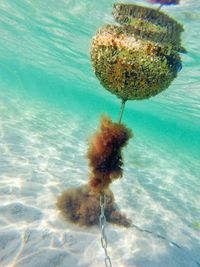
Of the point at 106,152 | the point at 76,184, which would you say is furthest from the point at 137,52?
the point at 76,184

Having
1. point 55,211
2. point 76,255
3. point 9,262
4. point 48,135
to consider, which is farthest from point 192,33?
point 9,262

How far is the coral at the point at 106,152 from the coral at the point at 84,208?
10.7 feet

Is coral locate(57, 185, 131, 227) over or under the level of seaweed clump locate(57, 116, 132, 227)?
under

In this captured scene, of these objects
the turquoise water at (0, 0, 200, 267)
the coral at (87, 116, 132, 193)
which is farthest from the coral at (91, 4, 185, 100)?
the turquoise water at (0, 0, 200, 267)

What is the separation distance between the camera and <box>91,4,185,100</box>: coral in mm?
3262

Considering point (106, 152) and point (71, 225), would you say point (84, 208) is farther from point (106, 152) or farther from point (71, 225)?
point (106, 152)

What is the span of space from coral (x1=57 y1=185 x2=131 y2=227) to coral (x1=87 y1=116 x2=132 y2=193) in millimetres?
3263

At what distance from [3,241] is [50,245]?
104 centimetres

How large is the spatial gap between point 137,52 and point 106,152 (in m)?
1.45

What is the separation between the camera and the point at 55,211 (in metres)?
7.39

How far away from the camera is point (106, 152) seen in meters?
3.68

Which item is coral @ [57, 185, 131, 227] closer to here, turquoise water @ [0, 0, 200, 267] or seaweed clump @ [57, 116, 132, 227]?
turquoise water @ [0, 0, 200, 267]

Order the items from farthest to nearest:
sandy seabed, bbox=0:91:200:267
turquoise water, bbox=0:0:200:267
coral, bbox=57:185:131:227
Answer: coral, bbox=57:185:131:227
turquoise water, bbox=0:0:200:267
sandy seabed, bbox=0:91:200:267

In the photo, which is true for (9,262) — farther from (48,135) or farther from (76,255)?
(48,135)
